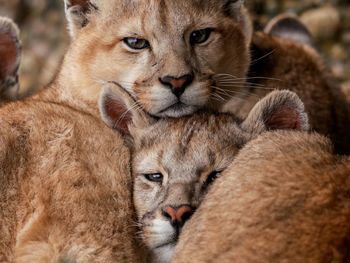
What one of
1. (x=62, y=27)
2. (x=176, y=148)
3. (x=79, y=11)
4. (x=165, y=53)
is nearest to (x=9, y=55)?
(x=79, y=11)

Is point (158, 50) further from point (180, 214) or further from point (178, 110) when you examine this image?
point (180, 214)

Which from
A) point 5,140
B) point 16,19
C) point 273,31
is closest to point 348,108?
point 273,31

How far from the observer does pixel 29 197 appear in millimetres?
5156

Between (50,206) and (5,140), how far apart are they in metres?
0.54

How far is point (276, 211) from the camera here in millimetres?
4379

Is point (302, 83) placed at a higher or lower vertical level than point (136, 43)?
lower

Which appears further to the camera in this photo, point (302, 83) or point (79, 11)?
point (302, 83)

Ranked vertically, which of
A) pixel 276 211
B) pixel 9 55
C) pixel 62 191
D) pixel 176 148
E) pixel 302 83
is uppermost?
pixel 276 211

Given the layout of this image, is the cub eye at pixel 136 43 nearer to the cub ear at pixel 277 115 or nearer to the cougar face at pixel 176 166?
the cougar face at pixel 176 166

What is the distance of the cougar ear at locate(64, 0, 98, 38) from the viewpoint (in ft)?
21.8

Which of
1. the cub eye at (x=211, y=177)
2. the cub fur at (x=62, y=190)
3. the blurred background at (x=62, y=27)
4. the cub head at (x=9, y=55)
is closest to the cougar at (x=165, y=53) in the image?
the cub fur at (x=62, y=190)

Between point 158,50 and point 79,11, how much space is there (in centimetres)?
89

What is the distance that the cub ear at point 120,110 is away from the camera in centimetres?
602

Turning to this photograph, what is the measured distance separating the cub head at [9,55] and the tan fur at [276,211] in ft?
10.9
